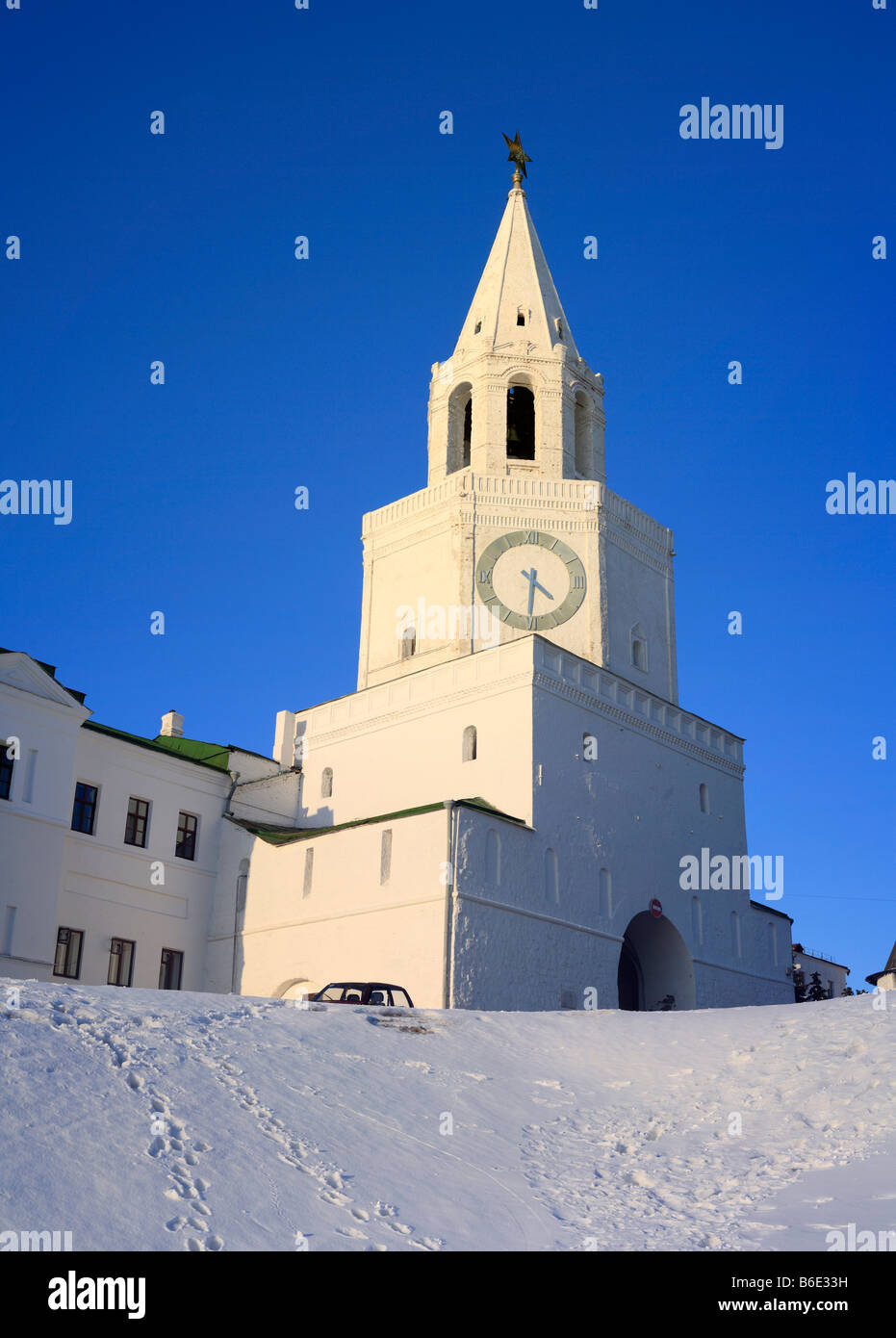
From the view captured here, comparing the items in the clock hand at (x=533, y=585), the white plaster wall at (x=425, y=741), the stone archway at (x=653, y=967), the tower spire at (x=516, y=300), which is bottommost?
the stone archway at (x=653, y=967)

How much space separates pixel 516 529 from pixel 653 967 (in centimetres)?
1291

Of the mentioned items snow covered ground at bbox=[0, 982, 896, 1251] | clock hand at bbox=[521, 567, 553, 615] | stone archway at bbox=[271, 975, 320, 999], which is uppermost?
clock hand at bbox=[521, 567, 553, 615]

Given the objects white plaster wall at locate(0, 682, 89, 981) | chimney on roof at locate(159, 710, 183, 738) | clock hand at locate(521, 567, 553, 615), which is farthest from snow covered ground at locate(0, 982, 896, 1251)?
chimney on roof at locate(159, 710, 183, 738)

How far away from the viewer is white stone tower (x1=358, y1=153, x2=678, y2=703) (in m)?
36.7

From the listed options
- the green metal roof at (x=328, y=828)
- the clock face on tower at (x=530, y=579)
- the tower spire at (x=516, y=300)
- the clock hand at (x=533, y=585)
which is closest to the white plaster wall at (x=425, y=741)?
the green metal roof at (x=328, y=828)

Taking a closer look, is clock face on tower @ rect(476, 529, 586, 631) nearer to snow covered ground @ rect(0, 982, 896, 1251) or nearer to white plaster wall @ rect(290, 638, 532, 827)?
white plaster wall @ rect(290, 638, 532, 827)

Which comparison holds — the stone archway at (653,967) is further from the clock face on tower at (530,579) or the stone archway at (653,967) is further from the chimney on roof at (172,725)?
the chimney on roof at (172,725)

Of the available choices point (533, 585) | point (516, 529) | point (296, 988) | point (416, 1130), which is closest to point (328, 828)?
point (296, 988)

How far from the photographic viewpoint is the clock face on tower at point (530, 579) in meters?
36.3

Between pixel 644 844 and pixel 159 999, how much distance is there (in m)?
20.0

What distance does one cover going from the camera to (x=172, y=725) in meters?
42.7

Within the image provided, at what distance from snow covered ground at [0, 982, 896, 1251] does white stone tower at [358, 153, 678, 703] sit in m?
18.0

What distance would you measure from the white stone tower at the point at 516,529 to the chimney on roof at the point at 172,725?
25.2 ft

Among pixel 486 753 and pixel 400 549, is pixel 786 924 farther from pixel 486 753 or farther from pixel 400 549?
pixel 400 549
